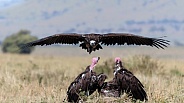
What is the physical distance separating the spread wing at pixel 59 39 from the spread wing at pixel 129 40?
0.54 meters

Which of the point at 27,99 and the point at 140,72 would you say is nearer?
the point at 27,99

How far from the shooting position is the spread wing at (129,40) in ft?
32.8

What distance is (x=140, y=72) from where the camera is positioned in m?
14.8

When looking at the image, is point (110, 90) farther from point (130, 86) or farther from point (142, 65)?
point (142, 65)

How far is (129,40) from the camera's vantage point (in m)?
10.4

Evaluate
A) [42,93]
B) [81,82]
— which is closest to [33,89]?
[42,93]

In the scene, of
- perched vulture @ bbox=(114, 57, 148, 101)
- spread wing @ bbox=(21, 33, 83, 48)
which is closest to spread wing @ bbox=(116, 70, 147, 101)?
perched vulture @ bbox=(114, 57, 148, 101)

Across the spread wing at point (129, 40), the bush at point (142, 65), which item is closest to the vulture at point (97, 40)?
the spread wing at point (129, 40)

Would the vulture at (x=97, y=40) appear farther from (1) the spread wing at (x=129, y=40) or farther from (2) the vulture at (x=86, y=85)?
(2) the vulture at (x=86, y=85)

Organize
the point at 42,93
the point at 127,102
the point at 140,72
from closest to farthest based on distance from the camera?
the point at 127,102, the point at 42,93, the point at 140,72

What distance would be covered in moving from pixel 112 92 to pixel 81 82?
1.83ft

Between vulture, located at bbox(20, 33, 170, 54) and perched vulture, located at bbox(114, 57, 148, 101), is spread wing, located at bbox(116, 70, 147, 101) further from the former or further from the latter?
vulture, located at bbox(20, 33, 170, 54)

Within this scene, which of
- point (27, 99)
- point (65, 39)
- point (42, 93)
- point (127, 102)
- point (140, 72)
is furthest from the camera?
point (140, 72)

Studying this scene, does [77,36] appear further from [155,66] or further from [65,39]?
[155,66]
